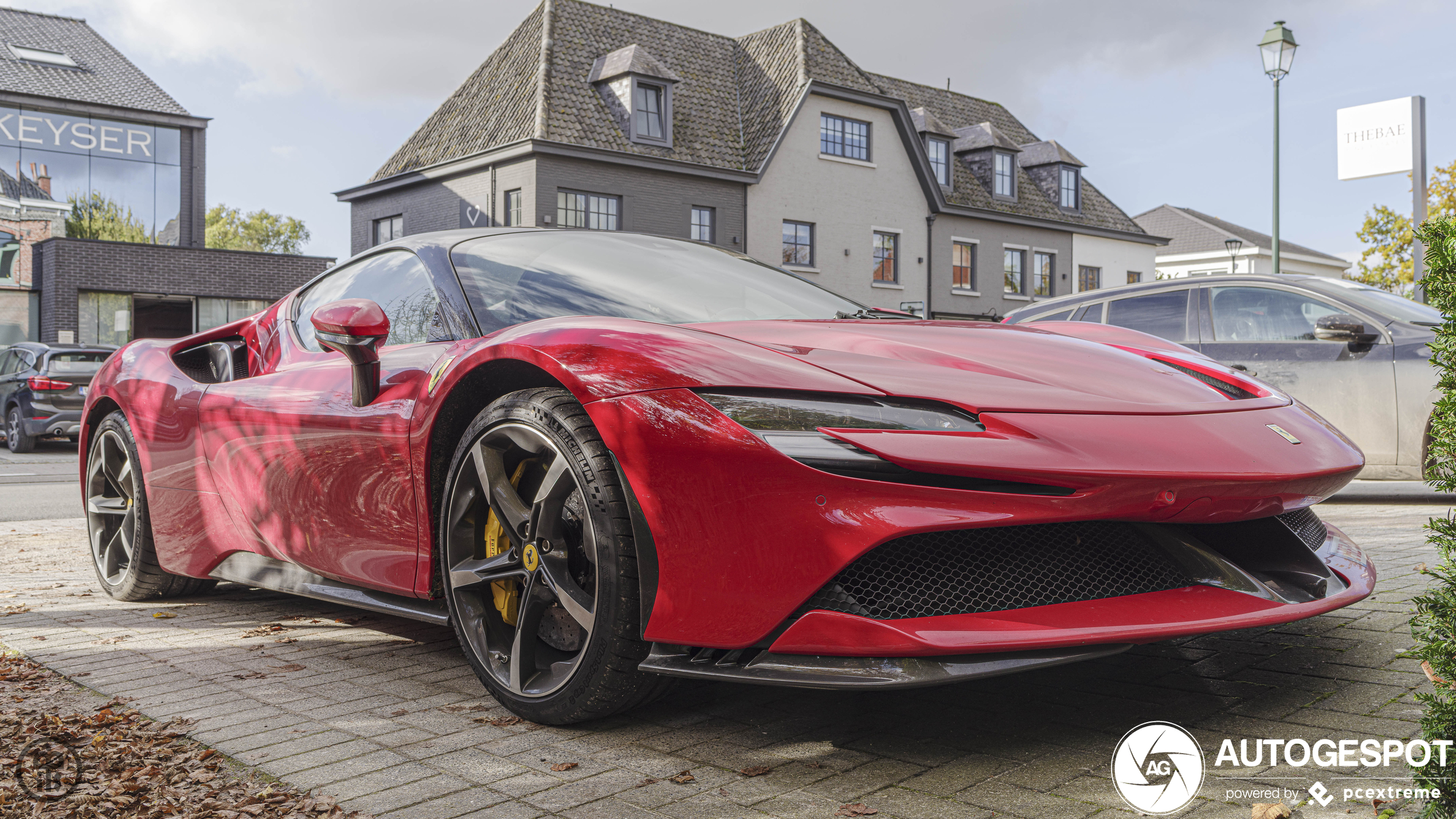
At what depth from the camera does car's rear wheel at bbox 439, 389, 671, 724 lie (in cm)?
248

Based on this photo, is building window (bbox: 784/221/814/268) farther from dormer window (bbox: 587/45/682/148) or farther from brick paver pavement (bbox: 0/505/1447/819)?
brick paver pavement (bbox: 0/505/1447/819)

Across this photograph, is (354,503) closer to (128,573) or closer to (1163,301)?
(128,573)

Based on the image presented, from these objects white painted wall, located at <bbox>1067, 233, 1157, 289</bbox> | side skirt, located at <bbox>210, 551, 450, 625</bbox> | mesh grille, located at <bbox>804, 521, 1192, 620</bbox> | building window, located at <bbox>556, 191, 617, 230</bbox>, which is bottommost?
side skirt, located at <bbox>210, 551, 450, 625</bbox>

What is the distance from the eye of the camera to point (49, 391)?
54.3ft

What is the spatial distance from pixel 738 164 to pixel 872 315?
23785 mm

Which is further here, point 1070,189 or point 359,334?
point 1070,189

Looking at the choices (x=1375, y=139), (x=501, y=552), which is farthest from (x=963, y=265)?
(x=501, y=552)

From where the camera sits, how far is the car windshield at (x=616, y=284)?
3.10 metres

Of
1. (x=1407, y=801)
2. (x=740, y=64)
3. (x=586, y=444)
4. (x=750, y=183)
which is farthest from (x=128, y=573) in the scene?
(x=740, y=64)

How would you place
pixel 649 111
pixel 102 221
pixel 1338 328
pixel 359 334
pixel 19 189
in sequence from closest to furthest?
pixel 359 334 < pixel 1338 328 < pixel 649 111 < pixel 19 189 < pixel 102 221

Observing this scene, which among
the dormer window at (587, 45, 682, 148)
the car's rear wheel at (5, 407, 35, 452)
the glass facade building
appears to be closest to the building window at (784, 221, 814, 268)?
the dormer window at (587, 45, 682, 148)

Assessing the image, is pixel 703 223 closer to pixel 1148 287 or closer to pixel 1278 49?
pixel 1278 49

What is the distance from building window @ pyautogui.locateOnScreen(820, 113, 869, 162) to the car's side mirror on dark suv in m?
22.5

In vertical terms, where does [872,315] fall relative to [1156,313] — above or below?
below
